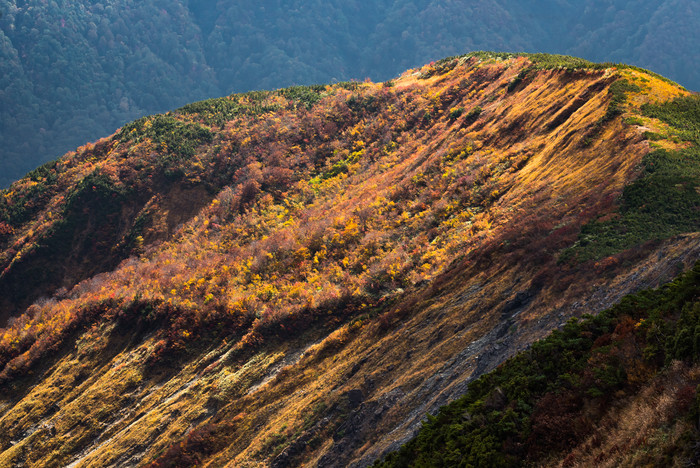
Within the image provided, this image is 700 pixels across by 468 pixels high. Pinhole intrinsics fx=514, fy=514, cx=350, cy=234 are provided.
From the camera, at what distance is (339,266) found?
25.1 meters

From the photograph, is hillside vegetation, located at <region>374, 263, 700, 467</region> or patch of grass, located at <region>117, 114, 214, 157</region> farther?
patch of grass, located at <region>117, 114, 214, 157</region>

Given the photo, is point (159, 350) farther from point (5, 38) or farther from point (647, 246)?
point (5, 38)

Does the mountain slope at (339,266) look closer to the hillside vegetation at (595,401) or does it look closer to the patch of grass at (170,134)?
the hillside vegetation at (595,401)

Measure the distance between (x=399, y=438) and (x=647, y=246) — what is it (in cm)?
796

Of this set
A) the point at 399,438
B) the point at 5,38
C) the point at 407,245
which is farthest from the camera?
the point at 5,38

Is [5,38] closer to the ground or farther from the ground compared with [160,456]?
farther from the ground

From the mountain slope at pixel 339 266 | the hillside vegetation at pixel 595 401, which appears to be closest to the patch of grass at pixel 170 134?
the mountain slope at pixel 339 266

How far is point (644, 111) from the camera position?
21.2 metres

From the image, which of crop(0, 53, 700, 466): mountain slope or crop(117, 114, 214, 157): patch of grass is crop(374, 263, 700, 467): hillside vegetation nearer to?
crop(0, 53, 700, 466): mountain slope

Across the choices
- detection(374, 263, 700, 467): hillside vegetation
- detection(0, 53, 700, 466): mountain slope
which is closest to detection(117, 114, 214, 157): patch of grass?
detection(0, 53, 700, 466): mountain slope

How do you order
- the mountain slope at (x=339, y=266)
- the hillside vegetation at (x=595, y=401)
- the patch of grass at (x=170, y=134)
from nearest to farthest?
the hillside vegetation at (x=595, y=401) → the mountain slope at (x=339, y=266) → the patch of grass at (x=170, y=134)

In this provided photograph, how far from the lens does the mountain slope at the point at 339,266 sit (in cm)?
1472

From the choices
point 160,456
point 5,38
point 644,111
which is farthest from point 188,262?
point 5,38

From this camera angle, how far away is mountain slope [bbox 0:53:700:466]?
14719mm
